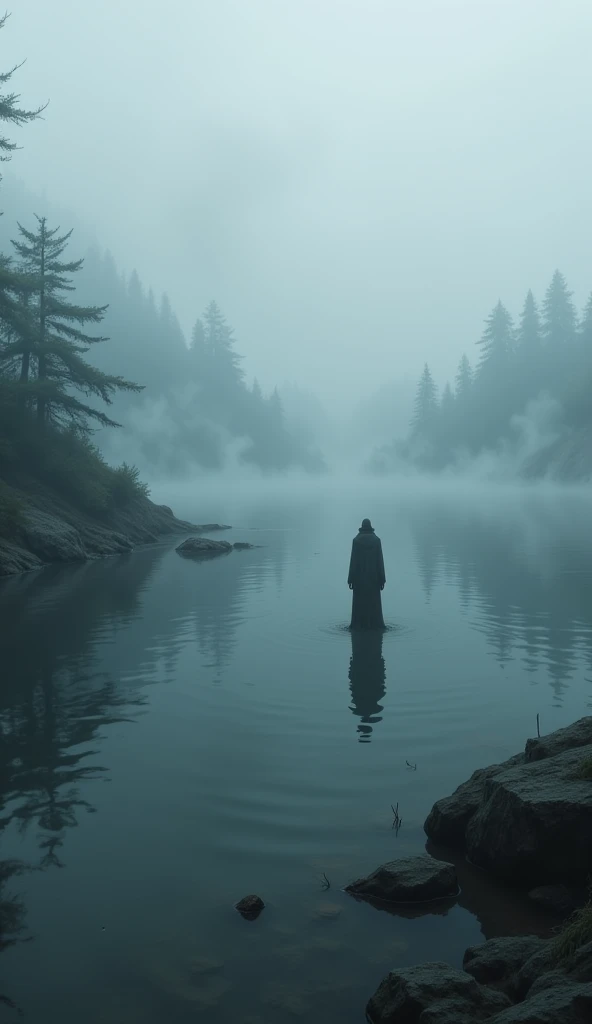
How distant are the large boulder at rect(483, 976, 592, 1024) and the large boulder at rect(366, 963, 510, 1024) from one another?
18.6 inches

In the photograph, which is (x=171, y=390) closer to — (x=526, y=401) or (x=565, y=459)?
(x=526, y=401)

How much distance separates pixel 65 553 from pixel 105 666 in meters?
19.2

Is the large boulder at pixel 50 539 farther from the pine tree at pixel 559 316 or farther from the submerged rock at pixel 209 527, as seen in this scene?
the pine tree at pixel 559 316

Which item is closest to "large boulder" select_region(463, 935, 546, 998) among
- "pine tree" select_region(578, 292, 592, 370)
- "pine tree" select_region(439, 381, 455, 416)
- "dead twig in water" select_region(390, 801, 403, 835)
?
"dead twig in water" select_region(390, 801, 403, 835)

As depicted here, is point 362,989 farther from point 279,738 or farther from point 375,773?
point 279,738

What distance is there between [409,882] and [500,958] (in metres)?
1.19

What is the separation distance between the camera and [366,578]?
54.4ft

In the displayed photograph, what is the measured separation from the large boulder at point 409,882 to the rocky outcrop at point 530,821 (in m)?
0.48

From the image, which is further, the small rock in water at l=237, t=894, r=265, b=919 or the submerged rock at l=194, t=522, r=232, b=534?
the submerged rock at l=194, t=522, r=232, b=534

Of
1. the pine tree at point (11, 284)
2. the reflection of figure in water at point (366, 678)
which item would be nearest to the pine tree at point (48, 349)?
the pine tree at point (11, 284)

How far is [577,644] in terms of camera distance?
15.7 metres

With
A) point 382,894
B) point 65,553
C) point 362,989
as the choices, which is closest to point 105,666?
point 382,894

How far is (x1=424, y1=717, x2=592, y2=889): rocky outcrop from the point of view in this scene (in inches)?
250

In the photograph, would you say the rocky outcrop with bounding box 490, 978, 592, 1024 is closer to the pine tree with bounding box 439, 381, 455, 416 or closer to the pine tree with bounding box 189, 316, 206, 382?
the pine tree with bounding box 439, 381, 455, 416
